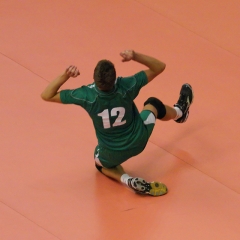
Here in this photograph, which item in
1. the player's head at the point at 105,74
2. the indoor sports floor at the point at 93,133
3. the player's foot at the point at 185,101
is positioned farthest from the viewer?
the player's foot at the point at 185,101

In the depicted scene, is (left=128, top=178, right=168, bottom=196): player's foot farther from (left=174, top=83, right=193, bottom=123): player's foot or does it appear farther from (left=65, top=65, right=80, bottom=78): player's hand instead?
(left=65, top=65, right=80, bottom=78): player's hand

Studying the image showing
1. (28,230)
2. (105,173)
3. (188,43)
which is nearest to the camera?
(28,230)

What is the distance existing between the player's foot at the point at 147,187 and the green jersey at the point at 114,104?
24 centimetres

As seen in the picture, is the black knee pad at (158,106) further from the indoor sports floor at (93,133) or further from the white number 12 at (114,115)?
the white number 12 at (114,115)

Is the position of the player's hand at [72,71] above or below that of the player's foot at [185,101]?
below

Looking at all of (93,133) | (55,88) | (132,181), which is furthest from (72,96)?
(93,133)

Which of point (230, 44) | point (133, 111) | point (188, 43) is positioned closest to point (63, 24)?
point (188, 43)

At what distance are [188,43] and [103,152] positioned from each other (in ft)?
5.16

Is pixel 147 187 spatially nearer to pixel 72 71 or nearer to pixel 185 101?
pixel 185 101

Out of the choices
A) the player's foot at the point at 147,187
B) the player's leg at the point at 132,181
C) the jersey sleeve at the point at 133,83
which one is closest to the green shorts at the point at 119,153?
the player's leg at the point at 132,181

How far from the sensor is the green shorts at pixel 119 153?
3.11 metres

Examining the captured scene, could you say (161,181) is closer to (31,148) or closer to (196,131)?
(196,131)

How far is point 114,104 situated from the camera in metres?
2.90

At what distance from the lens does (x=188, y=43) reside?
14.3ft
